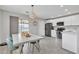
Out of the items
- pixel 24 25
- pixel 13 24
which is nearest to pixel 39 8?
pixel 24 25

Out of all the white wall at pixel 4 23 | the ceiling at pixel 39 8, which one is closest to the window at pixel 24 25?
the white wall at pixel 4 23

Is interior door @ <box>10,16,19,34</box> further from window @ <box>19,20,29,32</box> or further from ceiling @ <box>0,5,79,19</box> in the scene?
ceiling @ <box>0,5,79,19</box>

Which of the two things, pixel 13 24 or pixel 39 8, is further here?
pixel 13 24

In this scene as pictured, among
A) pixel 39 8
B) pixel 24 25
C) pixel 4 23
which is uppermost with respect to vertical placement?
pixel 39 8

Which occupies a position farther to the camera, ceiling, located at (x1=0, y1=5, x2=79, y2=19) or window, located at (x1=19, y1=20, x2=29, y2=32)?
window, located at (x1=19, y1=20, x2=29, y2=32)

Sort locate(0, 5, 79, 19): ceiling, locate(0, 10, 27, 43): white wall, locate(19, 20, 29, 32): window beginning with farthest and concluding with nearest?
locate(0, 10, 27, 43): white wall, locate(19, 20, 29, 32): window, locate(0, 5, 79, 19): ceiling

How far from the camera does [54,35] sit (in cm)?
851

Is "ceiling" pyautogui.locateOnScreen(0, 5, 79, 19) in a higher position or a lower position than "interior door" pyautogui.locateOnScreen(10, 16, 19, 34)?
higher

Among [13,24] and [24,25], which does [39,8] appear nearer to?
[24,25]

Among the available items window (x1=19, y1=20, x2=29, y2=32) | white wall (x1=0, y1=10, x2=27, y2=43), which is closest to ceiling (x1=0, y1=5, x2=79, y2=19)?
white wall (x1=0, y1=10, x2=27, y2=43)

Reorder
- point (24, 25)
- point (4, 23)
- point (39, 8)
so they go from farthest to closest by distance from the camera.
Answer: point (4, 23) < point (39, 8) < point (24, 25)
